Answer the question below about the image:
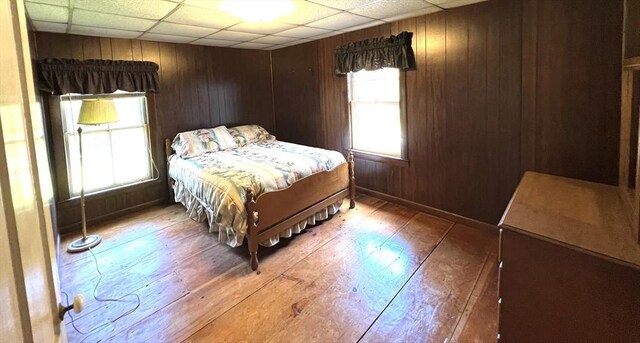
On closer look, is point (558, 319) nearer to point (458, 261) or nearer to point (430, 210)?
point (458, 261)

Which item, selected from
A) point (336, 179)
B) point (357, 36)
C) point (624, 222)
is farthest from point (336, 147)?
point (624, 222)

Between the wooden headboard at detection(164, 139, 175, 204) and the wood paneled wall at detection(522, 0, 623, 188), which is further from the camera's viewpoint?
the wooden headboard at detection(164, 139, 175, 204)

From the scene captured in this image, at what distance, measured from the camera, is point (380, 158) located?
4047 millimetres

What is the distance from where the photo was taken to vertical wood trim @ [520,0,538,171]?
2555 millimetres

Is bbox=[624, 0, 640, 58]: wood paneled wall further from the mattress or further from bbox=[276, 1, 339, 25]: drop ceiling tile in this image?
the mattress

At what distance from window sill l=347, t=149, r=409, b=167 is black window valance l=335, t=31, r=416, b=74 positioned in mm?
1043

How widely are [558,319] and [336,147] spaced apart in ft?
11.2

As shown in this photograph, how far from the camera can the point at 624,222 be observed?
58.7 inches

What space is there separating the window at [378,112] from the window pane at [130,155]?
107 inches

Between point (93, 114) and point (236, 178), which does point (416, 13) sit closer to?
point (236, 178)

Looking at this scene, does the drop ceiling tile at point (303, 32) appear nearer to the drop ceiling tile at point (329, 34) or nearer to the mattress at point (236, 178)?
the drop ceiling tile at point (329, 34)

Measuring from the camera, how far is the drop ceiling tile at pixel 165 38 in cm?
369

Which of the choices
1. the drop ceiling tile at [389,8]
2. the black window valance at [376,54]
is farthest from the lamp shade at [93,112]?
the black window valance at [376,54]

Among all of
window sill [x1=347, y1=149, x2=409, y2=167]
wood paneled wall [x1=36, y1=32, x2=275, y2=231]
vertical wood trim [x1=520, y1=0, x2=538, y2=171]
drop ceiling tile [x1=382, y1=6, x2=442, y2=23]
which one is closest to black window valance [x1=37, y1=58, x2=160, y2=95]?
wood paneled wall [x1=36, y1=32, x2=275, y2=231]
